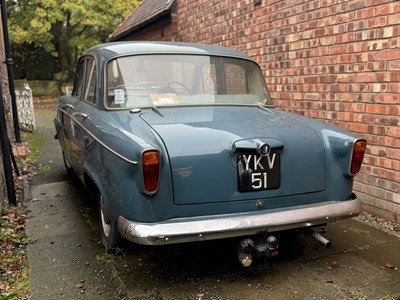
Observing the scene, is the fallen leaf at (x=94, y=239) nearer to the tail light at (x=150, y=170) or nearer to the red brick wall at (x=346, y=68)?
the tail light at (x=150, y=170)

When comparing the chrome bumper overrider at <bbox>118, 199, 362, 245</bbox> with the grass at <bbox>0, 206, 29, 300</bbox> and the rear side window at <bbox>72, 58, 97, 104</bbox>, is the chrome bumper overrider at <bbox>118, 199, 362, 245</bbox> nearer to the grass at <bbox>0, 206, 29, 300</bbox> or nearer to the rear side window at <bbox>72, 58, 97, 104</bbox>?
the grass at <bbox>0, 206, 29, 300</bbox>

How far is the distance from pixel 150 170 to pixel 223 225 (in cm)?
60

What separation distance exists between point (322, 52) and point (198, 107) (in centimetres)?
205

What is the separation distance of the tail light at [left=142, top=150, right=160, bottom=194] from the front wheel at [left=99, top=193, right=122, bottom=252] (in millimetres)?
700

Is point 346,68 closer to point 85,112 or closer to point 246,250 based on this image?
point 246,250

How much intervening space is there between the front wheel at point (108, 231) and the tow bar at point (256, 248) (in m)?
1.01

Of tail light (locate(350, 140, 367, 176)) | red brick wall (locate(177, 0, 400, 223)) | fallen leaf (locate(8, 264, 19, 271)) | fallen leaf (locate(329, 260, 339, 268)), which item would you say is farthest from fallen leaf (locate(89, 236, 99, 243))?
red brick wall (locate(177, 0, 400, 223))

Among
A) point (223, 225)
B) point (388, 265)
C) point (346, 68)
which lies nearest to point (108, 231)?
point (223, 225)

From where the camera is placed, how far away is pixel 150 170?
2.66m

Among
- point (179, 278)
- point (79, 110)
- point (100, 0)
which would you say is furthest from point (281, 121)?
point (100, 0)

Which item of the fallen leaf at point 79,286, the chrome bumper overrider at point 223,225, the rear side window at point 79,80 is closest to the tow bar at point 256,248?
the chrome bumper overrider at point 223,225

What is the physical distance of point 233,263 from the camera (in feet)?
→ 11.1

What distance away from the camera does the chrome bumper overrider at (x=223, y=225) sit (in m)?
2.67

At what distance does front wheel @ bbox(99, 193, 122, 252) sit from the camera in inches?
132
